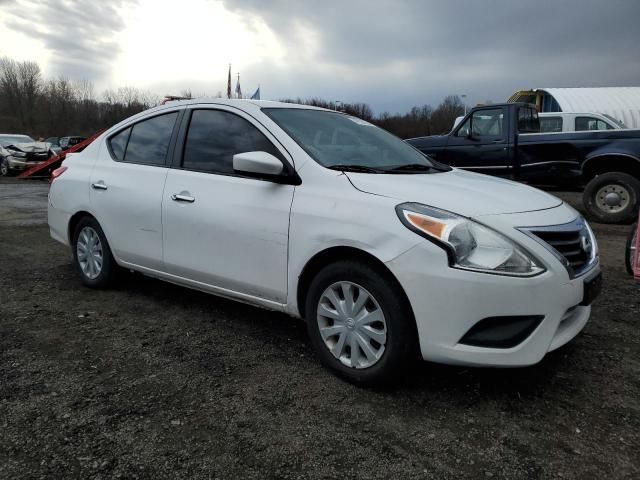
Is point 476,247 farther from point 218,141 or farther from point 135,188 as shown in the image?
point 135,188

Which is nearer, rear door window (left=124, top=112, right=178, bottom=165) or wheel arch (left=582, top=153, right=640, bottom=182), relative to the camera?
rear door window (left=124, top=112, right=178, bottom=165)

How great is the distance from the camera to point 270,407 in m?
2.60

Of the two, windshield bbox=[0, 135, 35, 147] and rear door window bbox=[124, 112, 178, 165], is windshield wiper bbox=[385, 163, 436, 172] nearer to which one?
rear door window bbox=[124, 112, 178, 165]

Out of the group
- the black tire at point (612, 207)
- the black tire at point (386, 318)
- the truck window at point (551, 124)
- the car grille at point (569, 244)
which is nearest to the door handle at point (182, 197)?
the black tire at point (386, 318)

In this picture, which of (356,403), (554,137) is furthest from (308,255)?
(554,137)

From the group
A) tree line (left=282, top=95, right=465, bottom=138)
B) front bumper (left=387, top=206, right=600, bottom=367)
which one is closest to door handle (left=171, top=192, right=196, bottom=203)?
front bumper (left=387, top=206, right=600, bottom=367)

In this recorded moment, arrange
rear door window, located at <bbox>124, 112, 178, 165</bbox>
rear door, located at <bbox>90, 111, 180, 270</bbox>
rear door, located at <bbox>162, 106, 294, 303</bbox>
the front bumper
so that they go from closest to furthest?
the front bumper → rear door, located at <bbox>162, 106, 294, 303</bbox> → rear door, located at <bbox>90, 111, 180, 270</bbox> → rear door window, located at <bbox>124, 112, 178, 165</bbox>

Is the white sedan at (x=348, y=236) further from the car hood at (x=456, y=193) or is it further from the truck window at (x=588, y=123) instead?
the truck window at (x=588, y=123)

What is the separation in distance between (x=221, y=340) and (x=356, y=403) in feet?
3.94

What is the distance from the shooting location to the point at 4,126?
5853 centimetres

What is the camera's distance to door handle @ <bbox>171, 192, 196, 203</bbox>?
351cm

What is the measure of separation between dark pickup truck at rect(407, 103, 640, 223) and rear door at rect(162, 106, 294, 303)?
635cm

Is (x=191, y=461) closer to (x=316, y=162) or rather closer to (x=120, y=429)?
(x=120, y=429)

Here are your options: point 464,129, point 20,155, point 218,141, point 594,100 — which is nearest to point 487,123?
point 464,129
